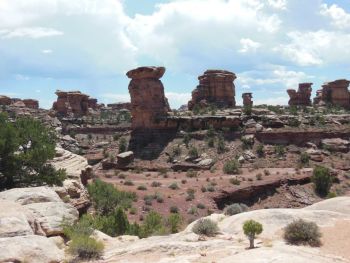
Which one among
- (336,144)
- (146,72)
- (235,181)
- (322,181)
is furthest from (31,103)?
(322,181)

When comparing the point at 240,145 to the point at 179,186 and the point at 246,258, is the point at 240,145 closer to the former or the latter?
the point at 179,186

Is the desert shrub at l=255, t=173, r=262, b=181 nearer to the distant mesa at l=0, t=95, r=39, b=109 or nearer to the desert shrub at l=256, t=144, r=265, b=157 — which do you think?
the desert shrub at l=256, t=144, r=265, b=157

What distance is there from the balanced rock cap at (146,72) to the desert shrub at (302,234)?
162 feet

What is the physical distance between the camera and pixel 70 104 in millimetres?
91250

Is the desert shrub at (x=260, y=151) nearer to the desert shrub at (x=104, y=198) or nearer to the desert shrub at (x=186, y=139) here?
the desert shrub at (x=186, y=139)

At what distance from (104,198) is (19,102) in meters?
76.6

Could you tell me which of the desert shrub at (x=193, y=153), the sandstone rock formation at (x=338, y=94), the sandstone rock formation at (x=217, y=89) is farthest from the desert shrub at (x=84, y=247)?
the sandstone rock formation at (x=338, y=94)

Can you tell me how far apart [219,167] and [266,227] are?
38947mm

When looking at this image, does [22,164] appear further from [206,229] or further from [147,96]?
[147,96]

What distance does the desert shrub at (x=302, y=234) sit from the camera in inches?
441

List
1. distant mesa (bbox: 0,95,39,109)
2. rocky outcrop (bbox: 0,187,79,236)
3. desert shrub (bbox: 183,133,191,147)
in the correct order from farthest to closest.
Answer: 1. distant mesa (bbox: 0,95,39,109)
2. desert shrub (bbox: 183,133,191,147)
3. rocky outcrop (bbox: 0,187,79,236)

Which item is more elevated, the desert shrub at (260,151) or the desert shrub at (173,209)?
the desert shrub at (260,151)

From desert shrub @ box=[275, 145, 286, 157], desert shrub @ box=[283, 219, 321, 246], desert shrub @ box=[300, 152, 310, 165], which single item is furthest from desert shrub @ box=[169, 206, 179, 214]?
desert shrub @ box=[275, 145, 286, 157]

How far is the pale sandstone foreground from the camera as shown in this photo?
983cm
